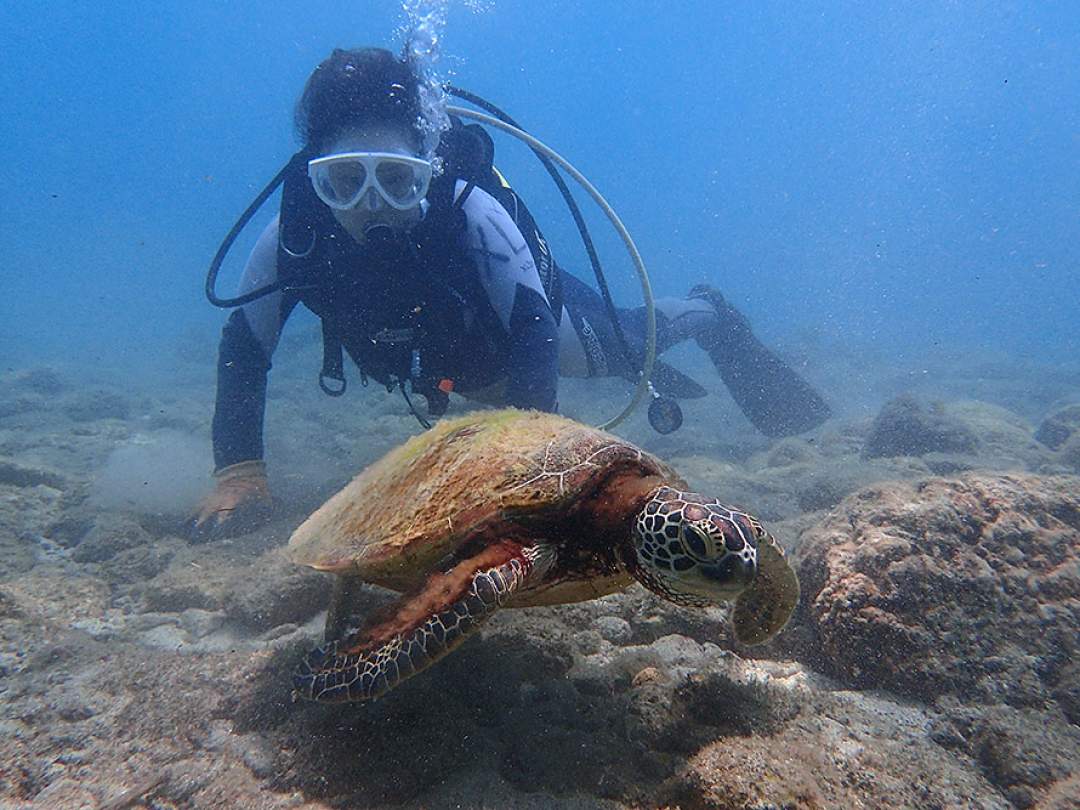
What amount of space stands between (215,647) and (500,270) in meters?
3.51

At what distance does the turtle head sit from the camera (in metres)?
1.80

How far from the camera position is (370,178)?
4.73 meters

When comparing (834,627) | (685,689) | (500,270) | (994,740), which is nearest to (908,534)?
(834,627)

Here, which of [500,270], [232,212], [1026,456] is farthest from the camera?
[232,212]

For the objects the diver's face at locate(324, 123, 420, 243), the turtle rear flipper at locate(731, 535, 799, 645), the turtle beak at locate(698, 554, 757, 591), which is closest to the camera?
the turtle beak at locate(698, 554, 757, 591)

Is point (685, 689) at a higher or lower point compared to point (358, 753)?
higher

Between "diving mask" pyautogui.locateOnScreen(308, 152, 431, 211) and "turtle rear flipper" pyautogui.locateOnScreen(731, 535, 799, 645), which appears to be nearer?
"turtle rear flipper" pyautogui.locateOnScreen(731, 535, 799, 645)

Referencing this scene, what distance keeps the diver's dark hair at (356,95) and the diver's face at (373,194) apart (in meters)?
0.10

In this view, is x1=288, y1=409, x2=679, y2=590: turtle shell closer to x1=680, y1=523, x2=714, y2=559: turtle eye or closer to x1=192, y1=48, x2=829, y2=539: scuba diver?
x1=680, y1=523, x2=714, y2=559: turtle eye

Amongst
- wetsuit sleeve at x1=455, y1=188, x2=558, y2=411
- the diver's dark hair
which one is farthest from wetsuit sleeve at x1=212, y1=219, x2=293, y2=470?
wetsuit sleeve at x1=455, y1=188, x2=558, y2=411

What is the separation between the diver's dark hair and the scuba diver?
0.5 inches

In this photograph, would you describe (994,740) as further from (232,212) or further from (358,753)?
(232,212)

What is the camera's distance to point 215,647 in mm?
3285

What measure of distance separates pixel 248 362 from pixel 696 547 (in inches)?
193
